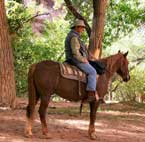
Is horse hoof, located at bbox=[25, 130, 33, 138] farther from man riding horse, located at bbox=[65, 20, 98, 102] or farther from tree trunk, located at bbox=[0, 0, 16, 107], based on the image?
tree trunk, located at bbox=[0, 0, 16, 107]

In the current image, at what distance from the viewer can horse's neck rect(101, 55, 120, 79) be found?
9.88 meters

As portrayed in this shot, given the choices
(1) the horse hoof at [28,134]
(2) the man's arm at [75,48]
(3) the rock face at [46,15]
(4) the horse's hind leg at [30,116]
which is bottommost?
(1) the horse hoof at [28,134]

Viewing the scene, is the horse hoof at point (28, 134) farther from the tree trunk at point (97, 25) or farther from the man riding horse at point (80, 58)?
the tree trunk at point (97, 25)

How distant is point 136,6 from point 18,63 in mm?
6679

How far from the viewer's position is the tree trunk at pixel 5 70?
1352 cm

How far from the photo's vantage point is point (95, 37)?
16.9 m

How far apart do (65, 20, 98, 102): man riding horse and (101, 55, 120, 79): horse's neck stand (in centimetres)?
58

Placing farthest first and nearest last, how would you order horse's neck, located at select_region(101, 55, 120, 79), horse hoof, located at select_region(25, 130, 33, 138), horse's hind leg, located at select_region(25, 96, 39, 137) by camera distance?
1. horse's neck, located at select_region(101, 55, 120, 79)
2. horse's hind leg, located at select_region(25, 96, 39, 137)
3. horse hoof, located at select_region(25, 130, 33, 138)

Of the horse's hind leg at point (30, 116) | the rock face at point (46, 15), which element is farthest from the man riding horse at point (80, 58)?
the rock face at point (46, 15)

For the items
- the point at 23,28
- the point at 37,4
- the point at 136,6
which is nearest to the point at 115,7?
the point at 136,6

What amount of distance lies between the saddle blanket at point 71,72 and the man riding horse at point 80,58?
0.29 ft

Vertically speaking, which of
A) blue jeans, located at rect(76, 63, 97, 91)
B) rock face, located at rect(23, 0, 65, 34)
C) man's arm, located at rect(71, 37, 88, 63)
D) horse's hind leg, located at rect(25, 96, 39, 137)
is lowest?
horse's hind leg, located at rect(25, 96, 39, 137)

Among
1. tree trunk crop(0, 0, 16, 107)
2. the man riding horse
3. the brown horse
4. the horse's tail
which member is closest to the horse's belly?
the brown horse

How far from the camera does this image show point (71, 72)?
30.3 feet
